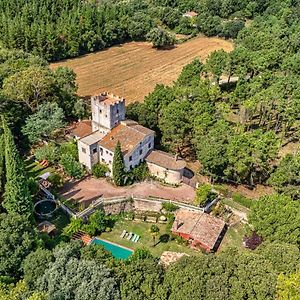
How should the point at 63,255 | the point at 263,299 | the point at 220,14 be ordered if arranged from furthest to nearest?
the point at 220,14, the point at 63,255, the point at 263,299

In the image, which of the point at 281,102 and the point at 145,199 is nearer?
the point at 145,199

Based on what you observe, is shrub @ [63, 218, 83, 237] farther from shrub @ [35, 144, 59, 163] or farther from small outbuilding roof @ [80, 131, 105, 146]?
shrub @ [35, 144, 59, 163]

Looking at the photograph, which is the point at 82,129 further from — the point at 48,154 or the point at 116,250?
the point at 116,250

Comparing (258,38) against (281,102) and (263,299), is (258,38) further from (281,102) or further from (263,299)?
(263,299)

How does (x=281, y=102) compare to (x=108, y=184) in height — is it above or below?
above

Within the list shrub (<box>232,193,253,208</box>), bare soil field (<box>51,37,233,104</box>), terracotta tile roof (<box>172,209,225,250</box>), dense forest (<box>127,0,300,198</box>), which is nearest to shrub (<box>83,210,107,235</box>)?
terracotta tile roof (<box>172,209,225,250</box>)

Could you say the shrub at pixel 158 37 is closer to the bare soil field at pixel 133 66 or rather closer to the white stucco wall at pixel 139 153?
the bare soil field at pixel 133 66

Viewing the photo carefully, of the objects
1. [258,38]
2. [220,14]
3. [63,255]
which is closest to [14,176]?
[63,255]
